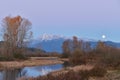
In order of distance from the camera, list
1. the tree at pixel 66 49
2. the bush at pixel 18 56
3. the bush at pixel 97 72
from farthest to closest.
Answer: the tree at pixel 66 49 → the bush at pixel 18 56 → the bush at pixel 97 72

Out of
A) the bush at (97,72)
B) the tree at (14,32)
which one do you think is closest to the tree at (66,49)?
the tree at (14,32)

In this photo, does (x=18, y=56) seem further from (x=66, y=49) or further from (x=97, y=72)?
(x=97, y=72)

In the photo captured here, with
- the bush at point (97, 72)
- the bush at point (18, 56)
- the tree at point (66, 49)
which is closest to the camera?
the bush at point (97, 72)

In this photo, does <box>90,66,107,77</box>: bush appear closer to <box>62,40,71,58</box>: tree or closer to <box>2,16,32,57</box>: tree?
<box>2,16,32,57</box>: tree

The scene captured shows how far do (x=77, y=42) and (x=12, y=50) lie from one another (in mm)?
47812

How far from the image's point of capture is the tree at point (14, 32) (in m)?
75.8

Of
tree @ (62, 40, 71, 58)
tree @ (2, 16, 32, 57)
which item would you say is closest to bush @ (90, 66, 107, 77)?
tree @ (2, 16, 32, 57)

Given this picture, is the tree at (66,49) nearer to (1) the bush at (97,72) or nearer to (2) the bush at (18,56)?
(2) the bush at (18,56)

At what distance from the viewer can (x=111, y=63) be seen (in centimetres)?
3822

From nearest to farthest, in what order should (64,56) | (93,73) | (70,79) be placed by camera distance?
(70,79), (93,73), (64,56)

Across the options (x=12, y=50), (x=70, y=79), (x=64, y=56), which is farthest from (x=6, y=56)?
(x=70, y=79)

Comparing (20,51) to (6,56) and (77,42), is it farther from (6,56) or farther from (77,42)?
(77,42)

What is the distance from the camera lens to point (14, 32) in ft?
251

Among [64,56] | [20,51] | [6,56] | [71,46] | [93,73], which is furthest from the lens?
[71,46]
